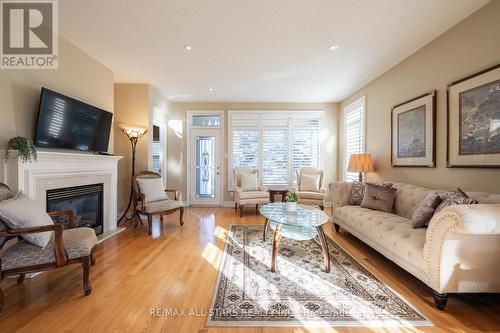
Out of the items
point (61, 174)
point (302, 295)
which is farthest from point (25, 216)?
point (302, 295)

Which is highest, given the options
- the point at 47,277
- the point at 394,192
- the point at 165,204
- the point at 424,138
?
the point at 424,138

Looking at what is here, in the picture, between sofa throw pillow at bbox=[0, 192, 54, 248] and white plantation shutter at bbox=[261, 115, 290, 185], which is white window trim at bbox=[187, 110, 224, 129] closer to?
white plantation shutter at bbox=[261, 115, 290, 185]

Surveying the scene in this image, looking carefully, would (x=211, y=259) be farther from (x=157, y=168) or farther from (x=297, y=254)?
(x=157, y=168)

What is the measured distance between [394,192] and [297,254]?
1603 millimetres

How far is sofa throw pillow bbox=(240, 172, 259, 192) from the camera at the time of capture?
4926 millimetres

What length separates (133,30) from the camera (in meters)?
2.50

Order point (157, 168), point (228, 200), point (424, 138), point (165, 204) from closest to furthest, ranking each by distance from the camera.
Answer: point (424, 138)
point (165, 204)
point (157, 168)
point (228, 200)

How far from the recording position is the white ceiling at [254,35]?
212 cm

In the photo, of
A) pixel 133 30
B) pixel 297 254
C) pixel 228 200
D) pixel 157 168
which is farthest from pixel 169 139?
pixel 297 254

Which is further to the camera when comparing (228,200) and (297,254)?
(228,200)

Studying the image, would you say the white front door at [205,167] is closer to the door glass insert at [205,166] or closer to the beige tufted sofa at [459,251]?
the door glass insert at [205,166]

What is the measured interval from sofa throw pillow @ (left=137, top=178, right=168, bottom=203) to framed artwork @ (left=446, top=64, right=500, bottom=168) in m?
4.26

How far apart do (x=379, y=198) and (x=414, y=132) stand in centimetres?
108

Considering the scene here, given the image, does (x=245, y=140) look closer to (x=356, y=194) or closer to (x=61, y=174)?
(x=356, y=194)
